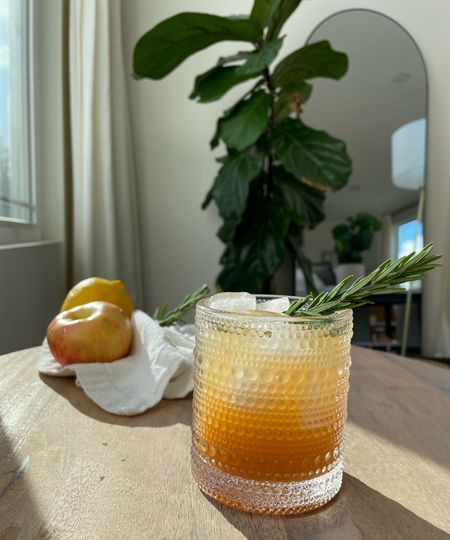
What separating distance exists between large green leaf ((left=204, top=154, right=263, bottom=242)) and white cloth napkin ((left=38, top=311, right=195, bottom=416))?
112 centimetres

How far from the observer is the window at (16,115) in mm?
1649

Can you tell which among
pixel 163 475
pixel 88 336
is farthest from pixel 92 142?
pixel 163 475

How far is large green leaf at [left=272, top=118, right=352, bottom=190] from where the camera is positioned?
62.9 inches

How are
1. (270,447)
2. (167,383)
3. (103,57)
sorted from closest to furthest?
(270,447) < (167,383) < (103,57)

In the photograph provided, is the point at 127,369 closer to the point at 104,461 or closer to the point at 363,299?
the point at 104,461

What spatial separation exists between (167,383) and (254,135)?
1.21 metres

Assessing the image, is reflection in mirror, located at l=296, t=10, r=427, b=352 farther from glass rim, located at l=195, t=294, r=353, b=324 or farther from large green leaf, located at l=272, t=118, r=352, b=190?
glass rim, located at l=195, t=294, r=353, b=324

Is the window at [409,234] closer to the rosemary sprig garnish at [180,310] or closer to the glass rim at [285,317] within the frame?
the rosemary sprig garnish at [180,310]

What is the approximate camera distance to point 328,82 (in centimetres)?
237

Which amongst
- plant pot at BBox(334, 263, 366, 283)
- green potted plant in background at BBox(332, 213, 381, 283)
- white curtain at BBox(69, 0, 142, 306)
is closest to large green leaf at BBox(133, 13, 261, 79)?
white curtain at BBox(69, 0, 142, 306)

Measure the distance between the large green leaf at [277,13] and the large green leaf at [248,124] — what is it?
8.7 inches

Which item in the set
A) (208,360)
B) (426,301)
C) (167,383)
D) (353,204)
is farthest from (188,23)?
(426,301)

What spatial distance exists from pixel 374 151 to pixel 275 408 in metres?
2.33

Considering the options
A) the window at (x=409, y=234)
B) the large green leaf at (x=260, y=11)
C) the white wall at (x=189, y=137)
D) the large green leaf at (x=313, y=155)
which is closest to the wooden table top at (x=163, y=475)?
the large green leaf at (x=313, y=155)
